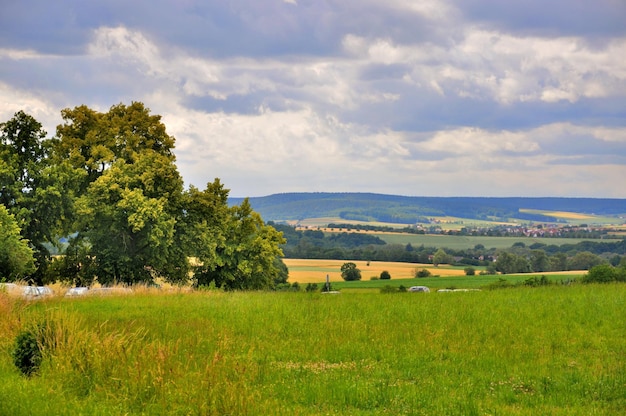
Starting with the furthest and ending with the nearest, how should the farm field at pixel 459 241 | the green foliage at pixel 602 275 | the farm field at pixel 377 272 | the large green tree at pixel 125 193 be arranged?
the farm field at pixel 459 241
the farm field at pixel 377 272
the green foliage at pixel 602 275
the large green tree at pixel 125 193

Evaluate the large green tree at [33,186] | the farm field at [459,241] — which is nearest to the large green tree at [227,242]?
the large green tree at [33,186]

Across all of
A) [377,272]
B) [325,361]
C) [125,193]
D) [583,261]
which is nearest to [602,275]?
[125,193]

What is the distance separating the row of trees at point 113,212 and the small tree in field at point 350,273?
44.4 meters

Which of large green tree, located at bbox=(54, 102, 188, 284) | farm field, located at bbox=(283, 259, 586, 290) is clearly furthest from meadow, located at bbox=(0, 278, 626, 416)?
farm field, located at bbox=(283, 259, 586, 290)

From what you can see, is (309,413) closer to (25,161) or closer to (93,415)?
(93,415)

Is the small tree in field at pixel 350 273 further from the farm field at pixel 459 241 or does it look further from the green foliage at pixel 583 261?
the farm field at pixel 459 241

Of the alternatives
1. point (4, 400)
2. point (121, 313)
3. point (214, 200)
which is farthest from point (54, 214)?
point (4, 400)

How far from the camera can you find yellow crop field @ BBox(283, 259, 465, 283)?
85500mm

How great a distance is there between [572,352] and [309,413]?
7.91 meters

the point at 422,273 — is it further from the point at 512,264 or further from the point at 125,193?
the point at 125,193

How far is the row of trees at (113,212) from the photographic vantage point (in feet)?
120

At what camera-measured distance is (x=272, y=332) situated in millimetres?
17938

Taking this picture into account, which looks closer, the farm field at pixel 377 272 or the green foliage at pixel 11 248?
the green foliage at pixel 11 248

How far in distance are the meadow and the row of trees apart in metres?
14.5
